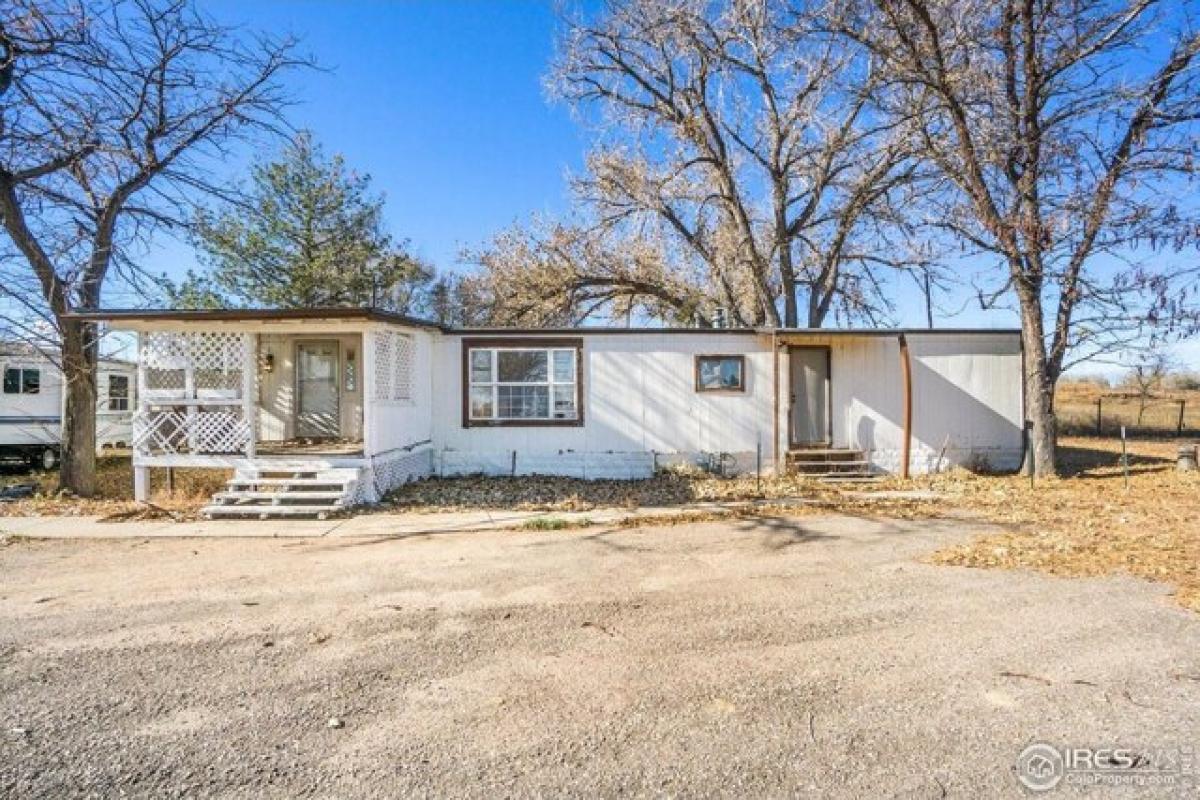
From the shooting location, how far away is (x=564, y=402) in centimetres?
1084

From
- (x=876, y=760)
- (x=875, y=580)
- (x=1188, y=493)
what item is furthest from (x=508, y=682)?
(x=1188, y=493)

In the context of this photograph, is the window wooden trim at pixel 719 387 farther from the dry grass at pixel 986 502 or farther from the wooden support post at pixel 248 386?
the wooden support post at pixel 248 386

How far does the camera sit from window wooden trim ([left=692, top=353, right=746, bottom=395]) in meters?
10.9

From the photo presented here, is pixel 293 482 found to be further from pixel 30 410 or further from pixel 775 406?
pixel 30 410

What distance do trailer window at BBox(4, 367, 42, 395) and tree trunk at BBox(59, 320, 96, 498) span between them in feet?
16.6

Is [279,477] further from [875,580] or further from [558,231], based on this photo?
[558,231]

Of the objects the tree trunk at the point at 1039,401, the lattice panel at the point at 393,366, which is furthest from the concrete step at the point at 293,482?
the tree trunk at the point at 1039,401

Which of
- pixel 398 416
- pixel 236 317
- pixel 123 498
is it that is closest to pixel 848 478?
pixel 398 416

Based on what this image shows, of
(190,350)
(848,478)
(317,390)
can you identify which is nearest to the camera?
(190,350)

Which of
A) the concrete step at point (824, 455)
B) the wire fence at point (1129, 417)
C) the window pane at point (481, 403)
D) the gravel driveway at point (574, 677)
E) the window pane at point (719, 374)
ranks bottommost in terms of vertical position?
the gravel driveway at point (574, 677)

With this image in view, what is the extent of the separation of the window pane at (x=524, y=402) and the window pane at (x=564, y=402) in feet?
0.46

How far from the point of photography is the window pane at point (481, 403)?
10.8m

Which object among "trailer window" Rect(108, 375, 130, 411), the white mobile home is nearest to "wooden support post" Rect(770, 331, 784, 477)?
the white mobile home
